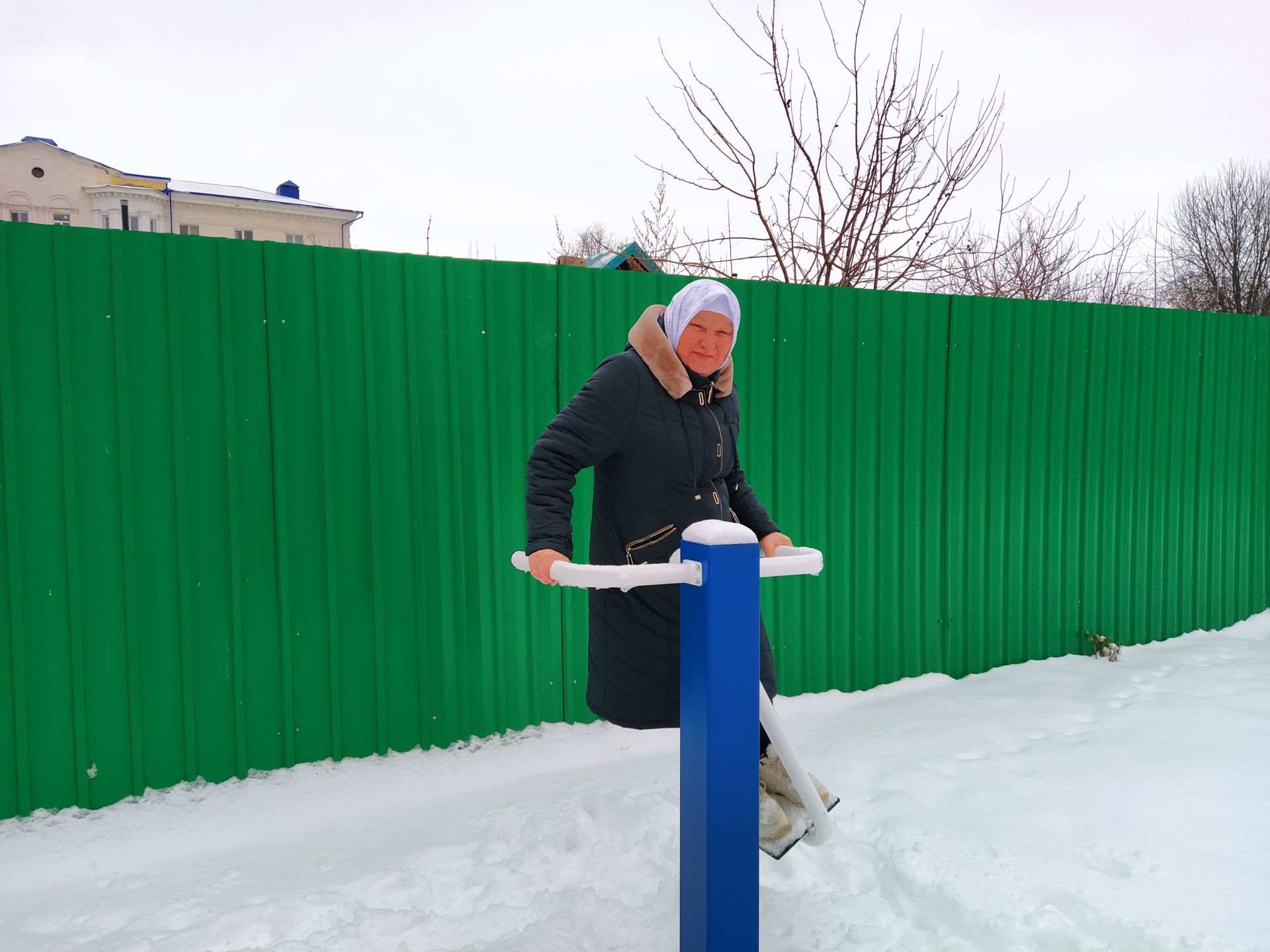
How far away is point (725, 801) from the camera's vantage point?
5.09 feet

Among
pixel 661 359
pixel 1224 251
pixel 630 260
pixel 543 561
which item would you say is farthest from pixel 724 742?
pixel 1224 251

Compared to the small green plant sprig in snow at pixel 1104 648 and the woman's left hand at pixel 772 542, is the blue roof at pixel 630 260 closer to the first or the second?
the woman's left hand at pixel 772 542

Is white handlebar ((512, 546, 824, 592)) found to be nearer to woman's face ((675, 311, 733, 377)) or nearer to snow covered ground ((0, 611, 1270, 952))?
woman's face ((675, 311, 733, 377))

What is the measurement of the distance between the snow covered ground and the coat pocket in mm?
874

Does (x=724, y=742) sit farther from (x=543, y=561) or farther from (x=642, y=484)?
(x=642, y=484)

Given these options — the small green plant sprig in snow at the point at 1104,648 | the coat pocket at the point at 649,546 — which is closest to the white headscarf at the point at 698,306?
the coat pocket at the point at 649,546

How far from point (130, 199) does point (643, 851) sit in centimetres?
3594

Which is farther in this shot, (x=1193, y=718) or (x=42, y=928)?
(x=1193, y=718)

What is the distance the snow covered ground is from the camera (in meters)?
2.01

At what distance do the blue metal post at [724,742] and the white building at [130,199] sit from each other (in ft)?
109

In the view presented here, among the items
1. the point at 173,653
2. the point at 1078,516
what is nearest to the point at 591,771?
the point at 173,653

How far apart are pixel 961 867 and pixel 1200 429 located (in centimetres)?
382

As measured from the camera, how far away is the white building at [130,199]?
1206 inches

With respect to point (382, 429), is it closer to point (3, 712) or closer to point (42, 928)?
point (3, 712)
